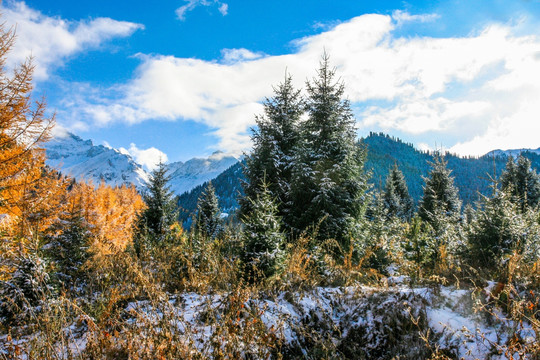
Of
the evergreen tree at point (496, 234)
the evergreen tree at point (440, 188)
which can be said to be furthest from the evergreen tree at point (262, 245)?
the evergreen tree at point (440, 188)

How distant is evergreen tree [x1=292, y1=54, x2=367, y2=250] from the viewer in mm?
9051

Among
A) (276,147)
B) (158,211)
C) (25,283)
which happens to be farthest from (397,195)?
(25,283)

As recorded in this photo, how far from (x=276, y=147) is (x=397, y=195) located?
Result: 31398 mm

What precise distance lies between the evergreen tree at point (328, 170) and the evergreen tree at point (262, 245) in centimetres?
367

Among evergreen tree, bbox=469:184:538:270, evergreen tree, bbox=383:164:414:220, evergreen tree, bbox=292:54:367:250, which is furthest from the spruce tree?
evergreen tree, bbox=383:164:414:220

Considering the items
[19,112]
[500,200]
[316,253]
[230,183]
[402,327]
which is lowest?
[402,327]

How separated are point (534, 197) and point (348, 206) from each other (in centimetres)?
2512

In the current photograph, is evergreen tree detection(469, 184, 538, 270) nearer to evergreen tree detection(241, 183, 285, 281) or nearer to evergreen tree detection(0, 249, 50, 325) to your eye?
evergreen tree detection(241, 183, 285, 281)

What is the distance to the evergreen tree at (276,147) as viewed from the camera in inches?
468

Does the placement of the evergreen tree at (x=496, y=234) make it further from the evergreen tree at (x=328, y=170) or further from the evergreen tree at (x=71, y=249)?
the evergreen tree at (x=71, y=249)

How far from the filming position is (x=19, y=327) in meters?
3.50

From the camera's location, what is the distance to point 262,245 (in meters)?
4.91

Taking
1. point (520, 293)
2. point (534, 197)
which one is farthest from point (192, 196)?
point (520, 293)

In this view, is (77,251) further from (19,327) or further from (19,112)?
(19,112)
